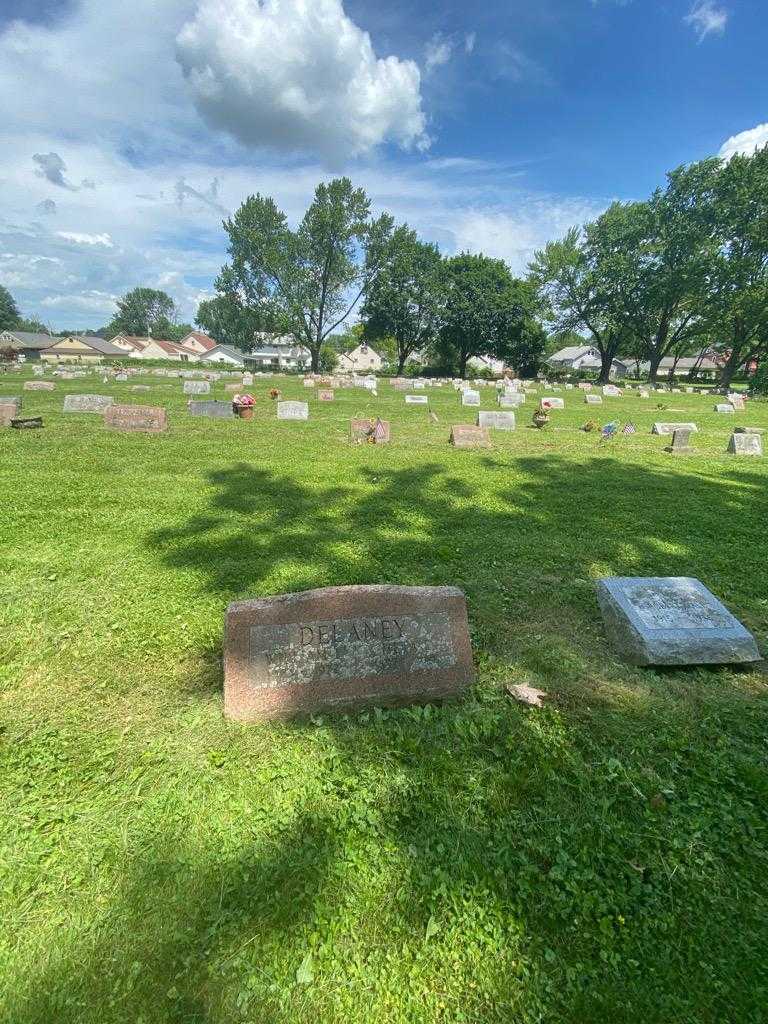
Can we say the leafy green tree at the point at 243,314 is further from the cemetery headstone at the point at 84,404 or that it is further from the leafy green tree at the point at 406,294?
the cemetery headstone at the point at 84,404

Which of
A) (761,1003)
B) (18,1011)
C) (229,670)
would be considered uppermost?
(229,670)

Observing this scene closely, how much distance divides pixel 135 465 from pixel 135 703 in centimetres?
689

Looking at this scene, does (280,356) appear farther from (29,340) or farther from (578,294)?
(578,294)

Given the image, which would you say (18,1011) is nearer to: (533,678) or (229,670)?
(229,670)

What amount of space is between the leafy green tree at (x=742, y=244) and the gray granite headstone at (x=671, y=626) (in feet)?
157

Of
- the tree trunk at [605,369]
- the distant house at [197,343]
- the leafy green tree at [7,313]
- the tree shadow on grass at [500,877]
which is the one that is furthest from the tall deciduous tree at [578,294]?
the leafy green tree at [7,313]

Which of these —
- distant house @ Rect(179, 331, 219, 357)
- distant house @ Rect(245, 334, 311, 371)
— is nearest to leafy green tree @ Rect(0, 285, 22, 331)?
distant house @ Rect(179, 331, 219, 357)

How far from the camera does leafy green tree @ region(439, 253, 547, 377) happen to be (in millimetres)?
50094

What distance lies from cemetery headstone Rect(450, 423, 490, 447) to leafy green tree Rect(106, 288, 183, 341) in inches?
5560

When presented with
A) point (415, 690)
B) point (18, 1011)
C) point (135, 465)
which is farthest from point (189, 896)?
point (135, 465)

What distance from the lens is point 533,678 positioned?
136 inches

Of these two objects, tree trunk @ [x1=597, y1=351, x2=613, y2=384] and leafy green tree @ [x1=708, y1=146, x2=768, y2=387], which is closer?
leafy green tree @ [x1=708, y1=146, x2=768, y2=387]

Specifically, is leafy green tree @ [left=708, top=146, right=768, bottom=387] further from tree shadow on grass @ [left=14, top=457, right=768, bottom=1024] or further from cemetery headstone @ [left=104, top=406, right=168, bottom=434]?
tree shadow on grass @ [left=14, top=457, right=768, bottom=1024]

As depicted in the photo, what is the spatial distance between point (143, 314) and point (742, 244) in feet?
459
